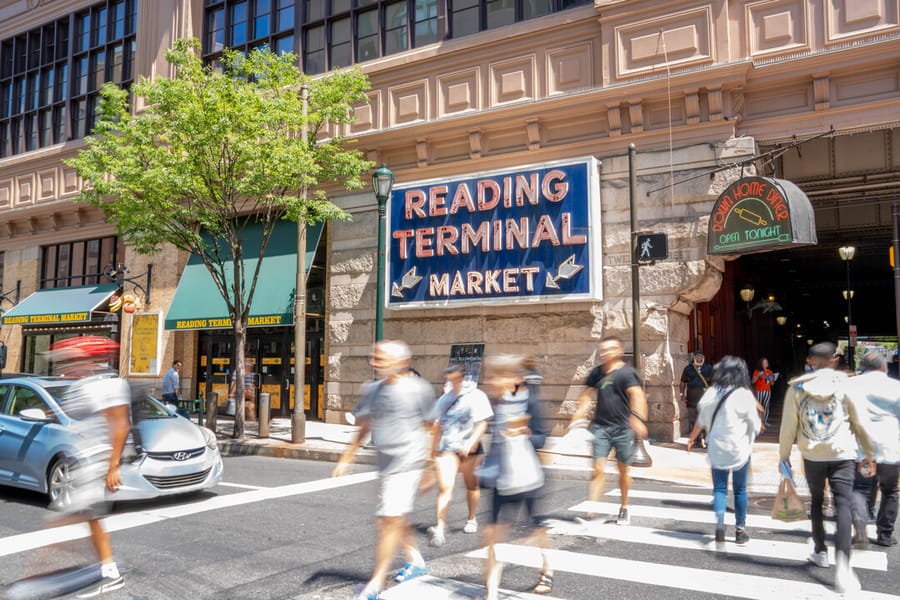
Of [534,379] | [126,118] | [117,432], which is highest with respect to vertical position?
[126,118]

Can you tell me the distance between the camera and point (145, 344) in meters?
21.0

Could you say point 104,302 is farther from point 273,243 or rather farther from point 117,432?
point 117,432

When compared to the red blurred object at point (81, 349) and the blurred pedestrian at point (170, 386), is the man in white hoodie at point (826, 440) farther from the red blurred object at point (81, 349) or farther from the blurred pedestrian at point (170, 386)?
the blurred pedestrian at point (170, 386)

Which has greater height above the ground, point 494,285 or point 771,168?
point 771,168

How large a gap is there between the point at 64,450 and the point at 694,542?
275 inches

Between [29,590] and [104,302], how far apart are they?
737 inches

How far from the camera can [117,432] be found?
498 cm

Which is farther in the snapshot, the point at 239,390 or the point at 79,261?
the point at 79,261

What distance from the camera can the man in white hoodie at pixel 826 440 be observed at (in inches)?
212

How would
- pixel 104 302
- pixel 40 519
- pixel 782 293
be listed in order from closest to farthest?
pixel 40 519, pixel 104 302, pixel 782 293

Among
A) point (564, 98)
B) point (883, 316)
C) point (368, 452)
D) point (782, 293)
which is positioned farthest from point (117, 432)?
point (883, 316)

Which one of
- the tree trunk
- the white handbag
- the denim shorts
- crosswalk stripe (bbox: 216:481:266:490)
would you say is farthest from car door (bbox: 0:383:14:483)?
the denim shorts

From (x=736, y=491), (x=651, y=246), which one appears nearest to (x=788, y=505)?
(x=736, y=491)

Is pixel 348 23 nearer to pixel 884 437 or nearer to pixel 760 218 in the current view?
pixel 760 218
